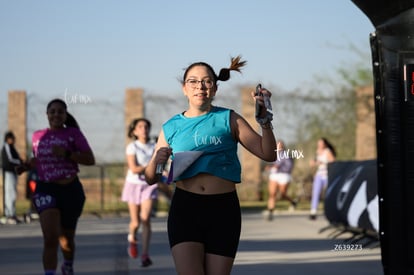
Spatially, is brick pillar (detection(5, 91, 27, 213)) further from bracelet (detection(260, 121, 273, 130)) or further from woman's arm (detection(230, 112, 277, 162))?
bracelet (detection(260, 121, 273, 130))

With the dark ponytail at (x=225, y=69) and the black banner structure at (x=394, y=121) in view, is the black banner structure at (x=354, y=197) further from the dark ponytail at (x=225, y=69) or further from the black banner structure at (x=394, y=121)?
the dark ponytail at (x=225, y=69)

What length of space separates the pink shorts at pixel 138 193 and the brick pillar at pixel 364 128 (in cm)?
1569

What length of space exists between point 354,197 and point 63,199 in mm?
6109

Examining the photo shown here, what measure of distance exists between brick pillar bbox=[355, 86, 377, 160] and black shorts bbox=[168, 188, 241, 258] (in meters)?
21.8

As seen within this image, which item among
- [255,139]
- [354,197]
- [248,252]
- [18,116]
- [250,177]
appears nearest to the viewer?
[255,139]

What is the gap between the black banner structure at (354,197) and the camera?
47.3 feet

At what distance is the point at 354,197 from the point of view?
15.4m

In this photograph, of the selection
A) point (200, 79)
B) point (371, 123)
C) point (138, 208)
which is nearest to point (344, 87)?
point (371, 123)

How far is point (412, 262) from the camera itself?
953cm

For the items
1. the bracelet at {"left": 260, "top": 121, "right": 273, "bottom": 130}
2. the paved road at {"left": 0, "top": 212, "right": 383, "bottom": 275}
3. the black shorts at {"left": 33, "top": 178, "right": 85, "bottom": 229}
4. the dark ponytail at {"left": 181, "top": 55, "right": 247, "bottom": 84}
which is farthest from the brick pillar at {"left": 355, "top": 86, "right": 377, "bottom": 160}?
the bracelet at {"left": 260, "top": 121, "right": 273, "bottom": 130}

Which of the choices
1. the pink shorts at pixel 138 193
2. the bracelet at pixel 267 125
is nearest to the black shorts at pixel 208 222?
the bracelet at pixel 267 125

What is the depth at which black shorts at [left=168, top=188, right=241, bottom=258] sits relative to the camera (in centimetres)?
685

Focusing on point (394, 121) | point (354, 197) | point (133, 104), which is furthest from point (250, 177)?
point (394, 121)

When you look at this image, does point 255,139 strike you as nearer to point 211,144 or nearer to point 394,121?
point 211,144
